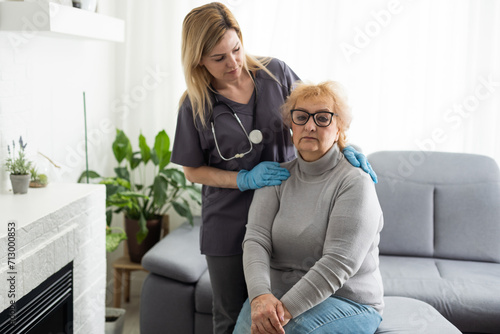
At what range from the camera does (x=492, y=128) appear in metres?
2.88

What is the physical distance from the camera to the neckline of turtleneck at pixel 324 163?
1708mm

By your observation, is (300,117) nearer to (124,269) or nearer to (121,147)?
(121,147)

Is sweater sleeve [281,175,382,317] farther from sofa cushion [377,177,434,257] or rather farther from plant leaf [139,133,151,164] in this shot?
plant leaf [139,133,151,164]

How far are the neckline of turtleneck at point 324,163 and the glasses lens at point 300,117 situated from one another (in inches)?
4.9

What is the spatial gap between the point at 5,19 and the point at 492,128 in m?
2.39

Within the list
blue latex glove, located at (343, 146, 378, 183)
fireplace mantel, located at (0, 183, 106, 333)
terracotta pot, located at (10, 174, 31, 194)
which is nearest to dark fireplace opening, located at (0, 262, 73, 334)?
fireplace mantel, located at (0, 183, 106, 333)

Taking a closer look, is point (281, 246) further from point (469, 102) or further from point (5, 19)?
point (469, 102)

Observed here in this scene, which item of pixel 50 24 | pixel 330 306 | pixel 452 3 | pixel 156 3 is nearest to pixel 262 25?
pixel 156 3

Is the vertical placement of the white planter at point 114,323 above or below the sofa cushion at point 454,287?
below

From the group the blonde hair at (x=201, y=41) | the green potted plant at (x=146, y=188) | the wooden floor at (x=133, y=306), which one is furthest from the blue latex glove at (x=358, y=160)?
the wooden floor at (x=133, y=306)

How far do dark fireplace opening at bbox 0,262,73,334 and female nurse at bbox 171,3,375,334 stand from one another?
1.80 feet

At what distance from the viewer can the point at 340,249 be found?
156cm

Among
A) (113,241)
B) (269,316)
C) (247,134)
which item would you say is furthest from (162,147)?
(269,316)

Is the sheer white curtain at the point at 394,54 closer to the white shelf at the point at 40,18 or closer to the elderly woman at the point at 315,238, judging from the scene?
the white shelf at the point at 40,18
